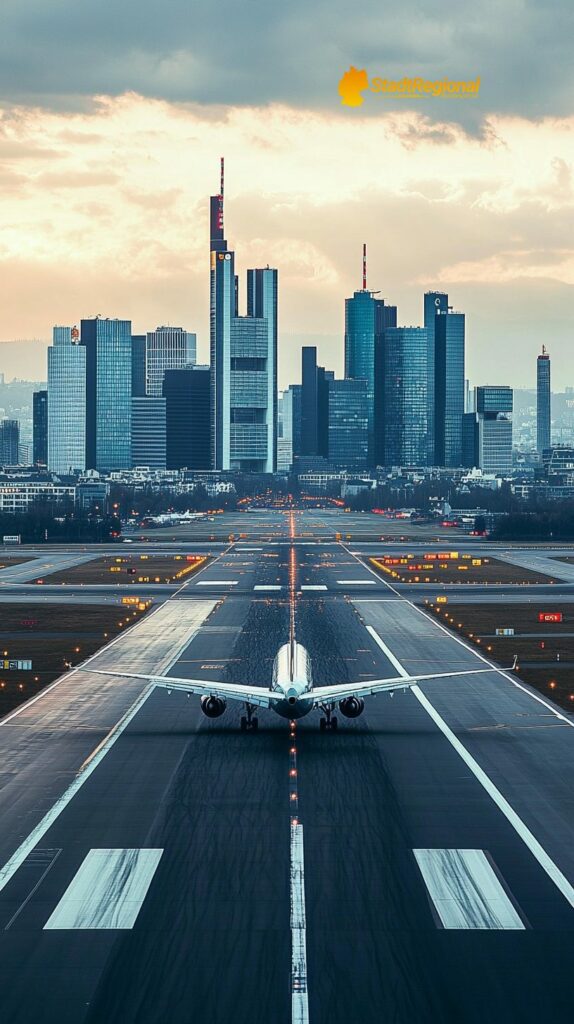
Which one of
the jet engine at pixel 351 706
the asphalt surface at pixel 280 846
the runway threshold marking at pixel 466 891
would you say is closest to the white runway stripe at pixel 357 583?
the asphalt surface at pixel 280 846

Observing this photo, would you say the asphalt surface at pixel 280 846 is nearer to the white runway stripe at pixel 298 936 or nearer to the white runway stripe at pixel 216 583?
the white runway stripe at pixel 298 936

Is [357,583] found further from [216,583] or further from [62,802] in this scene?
[62,802]

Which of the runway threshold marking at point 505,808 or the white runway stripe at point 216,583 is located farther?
the white runway stripe at point 216,583

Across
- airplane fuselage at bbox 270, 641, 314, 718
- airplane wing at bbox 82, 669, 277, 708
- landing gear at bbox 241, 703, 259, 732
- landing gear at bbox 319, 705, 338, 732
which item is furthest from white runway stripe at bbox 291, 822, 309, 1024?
landing gear at bbox 241, 703, 259, 732

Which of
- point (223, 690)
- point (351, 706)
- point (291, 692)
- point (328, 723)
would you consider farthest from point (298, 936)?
point (328, 723)

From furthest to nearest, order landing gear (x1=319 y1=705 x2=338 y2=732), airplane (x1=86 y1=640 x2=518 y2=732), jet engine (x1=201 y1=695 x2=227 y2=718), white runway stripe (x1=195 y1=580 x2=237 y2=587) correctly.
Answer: white runway stripe (x1=195 y1=580 x2=237 y2=587) < landing gear (x1=319 y1=705 x2=338 y2=732) < jet engine (x1=201 y1=695 x2=227 y2=718) < airplane (x1=86 y1=640 x2=518 y2=732)

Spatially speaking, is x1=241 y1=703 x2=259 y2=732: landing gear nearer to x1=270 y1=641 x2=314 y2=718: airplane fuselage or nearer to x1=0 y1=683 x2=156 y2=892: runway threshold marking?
x1=270 y1=641 x2=314 y2=718: airplane fuselage
